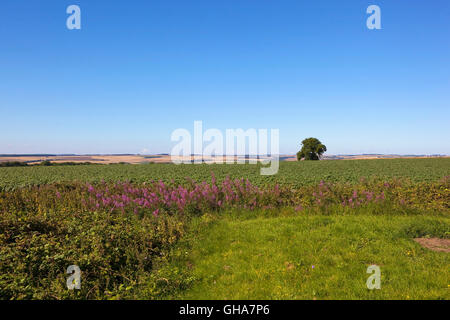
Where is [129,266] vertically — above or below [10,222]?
below

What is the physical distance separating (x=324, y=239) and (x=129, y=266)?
5.19 metres

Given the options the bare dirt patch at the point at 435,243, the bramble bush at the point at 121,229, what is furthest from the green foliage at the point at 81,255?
the bare dirt patch at the point at 435,243

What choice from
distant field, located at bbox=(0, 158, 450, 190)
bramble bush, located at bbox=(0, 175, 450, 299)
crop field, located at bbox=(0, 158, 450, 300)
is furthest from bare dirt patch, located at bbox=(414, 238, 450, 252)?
distant field, located at bbox=(0, 158, 450, 190)

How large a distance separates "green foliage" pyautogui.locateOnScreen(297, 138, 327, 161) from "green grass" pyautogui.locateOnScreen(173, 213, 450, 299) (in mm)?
75876

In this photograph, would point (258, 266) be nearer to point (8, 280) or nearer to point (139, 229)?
point (139, 229)

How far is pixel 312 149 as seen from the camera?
81.3 meters

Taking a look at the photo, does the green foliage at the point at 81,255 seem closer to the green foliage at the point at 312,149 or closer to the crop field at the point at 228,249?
the crop field at the point at 228,249

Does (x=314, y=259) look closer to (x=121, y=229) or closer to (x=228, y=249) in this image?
(x=228, y=249)

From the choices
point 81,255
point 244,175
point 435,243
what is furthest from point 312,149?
point 81,255

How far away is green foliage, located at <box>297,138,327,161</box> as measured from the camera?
80438 mm

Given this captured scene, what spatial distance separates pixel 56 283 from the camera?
14.9 ft

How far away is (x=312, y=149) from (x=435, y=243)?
7833 cm

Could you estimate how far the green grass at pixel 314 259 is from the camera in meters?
4.58
